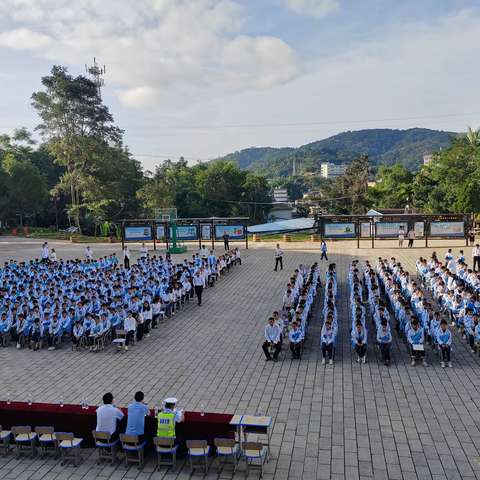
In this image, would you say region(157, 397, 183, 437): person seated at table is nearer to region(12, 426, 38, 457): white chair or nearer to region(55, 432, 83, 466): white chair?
region(55, 432, 83, 466): white chair

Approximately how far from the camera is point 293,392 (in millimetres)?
10430

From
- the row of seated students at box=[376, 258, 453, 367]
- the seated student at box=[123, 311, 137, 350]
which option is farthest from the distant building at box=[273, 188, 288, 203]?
the seated student at box=[123, 311, 137, 350]

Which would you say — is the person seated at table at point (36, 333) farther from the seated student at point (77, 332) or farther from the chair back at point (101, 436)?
the chair back at point (101, 436)

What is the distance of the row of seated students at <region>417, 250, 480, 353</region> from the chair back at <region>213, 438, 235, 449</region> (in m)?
7.32

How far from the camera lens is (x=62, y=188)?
161ft

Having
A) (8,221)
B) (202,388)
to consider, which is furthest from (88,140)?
(202,388)

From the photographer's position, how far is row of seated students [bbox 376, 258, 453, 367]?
461 inches

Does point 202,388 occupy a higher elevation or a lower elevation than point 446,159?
lower

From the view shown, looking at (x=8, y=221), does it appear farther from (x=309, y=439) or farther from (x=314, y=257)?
(x=309, y=439)

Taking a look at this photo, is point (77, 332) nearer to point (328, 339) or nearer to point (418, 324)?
point (328, 339)

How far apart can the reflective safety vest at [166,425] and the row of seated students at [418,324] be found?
20.9 ft

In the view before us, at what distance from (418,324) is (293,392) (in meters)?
3.52

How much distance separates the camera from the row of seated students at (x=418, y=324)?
11.7 metres

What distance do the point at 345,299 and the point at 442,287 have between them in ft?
11.1
